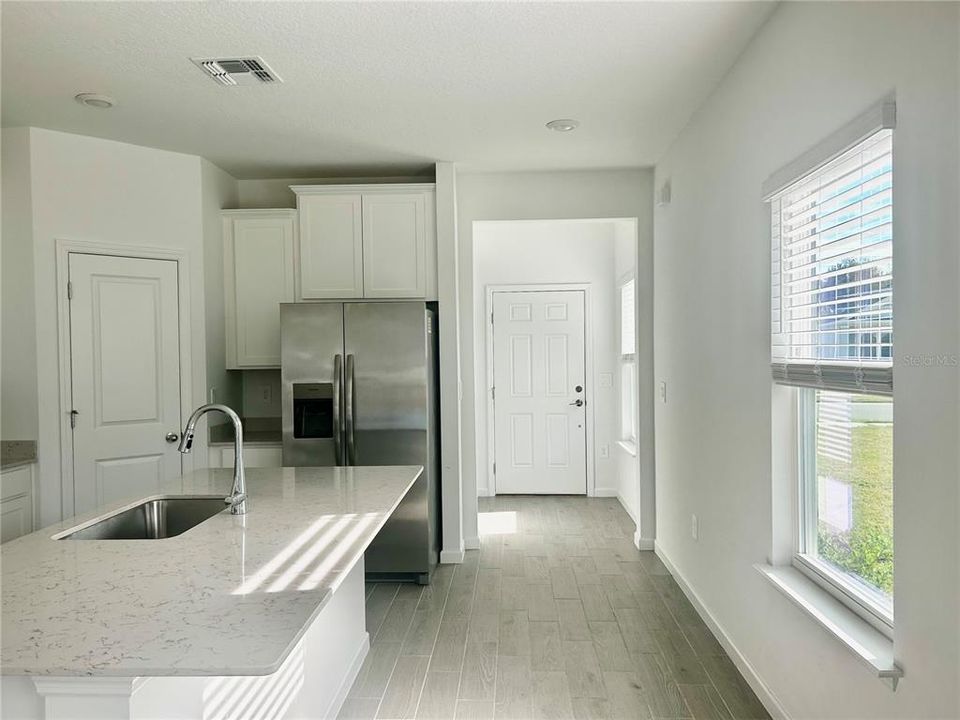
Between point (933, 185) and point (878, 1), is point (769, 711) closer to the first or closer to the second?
point (933, 185)

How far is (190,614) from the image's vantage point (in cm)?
137

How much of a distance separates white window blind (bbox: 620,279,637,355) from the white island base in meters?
3.58

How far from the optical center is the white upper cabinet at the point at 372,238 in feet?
14.4

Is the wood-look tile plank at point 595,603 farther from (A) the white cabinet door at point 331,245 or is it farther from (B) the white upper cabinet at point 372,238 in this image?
(A) the white cabinet door at point 331,245

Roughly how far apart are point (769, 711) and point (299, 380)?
2920 mm

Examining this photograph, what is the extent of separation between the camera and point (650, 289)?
4.57 metres

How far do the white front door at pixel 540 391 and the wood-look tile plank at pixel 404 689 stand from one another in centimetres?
351

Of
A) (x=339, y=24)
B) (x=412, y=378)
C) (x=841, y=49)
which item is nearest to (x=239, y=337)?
(x=412, y=378)

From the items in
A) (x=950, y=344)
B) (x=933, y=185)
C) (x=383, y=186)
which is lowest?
(x=950, y=344)

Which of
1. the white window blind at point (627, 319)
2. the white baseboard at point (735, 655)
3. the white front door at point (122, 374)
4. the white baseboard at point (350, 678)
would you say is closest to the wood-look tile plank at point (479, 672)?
the white baseboard at point (350, 678)

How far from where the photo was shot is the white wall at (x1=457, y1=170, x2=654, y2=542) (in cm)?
458

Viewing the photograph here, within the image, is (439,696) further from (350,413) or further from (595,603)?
(350,413)

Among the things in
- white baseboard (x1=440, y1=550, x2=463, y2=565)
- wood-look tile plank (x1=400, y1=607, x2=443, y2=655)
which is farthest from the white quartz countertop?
white baseboard (x1=440, y1=550, x2=463, y2=565)

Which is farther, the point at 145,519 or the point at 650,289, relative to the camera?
the point at 650,289
